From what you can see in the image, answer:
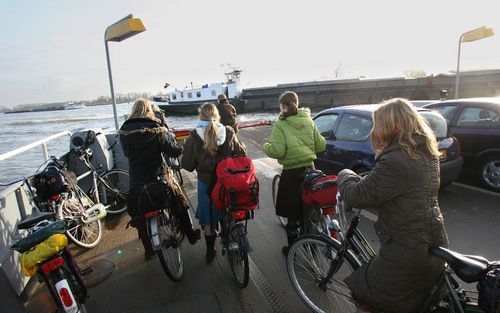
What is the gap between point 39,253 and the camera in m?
2.18

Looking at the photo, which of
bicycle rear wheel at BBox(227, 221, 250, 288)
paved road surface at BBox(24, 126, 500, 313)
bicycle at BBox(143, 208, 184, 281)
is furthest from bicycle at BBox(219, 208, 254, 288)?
bicycle at BBox(143, 208, 184, 281)

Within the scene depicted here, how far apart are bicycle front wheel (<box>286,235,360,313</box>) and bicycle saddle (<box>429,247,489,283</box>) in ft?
2.75

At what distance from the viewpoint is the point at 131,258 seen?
3.98 meters

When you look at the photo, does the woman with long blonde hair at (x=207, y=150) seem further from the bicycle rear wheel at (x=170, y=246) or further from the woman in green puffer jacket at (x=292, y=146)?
the woman in green puffer jacket at (x=292, y=146)

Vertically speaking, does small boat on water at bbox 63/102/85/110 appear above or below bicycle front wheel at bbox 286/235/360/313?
below

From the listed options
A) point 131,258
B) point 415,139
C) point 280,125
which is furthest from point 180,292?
point 415,139

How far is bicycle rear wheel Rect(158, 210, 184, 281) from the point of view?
10.8ft

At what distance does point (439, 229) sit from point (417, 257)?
0.68 feet

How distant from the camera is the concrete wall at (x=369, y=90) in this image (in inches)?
1382

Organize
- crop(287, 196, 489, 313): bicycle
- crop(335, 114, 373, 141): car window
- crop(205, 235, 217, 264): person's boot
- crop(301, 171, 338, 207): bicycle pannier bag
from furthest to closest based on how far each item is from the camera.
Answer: crop(335, 114, 373, 141): car window → crop(205, 235, 217, 264): person's boot → crop(301, 171, 338, 207): bicycle pannier bag → crop(287, 196, 489, 313): bicycle

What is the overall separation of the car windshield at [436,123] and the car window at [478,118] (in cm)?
110

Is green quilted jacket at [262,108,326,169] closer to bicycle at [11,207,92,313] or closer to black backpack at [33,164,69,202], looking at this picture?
bicycle at [11,207,92,313]

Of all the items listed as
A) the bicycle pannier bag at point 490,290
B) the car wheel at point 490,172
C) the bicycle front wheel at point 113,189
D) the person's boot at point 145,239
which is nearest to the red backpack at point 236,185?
the person's boot at point 145,239

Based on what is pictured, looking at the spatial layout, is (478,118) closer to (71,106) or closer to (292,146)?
(292,146)
